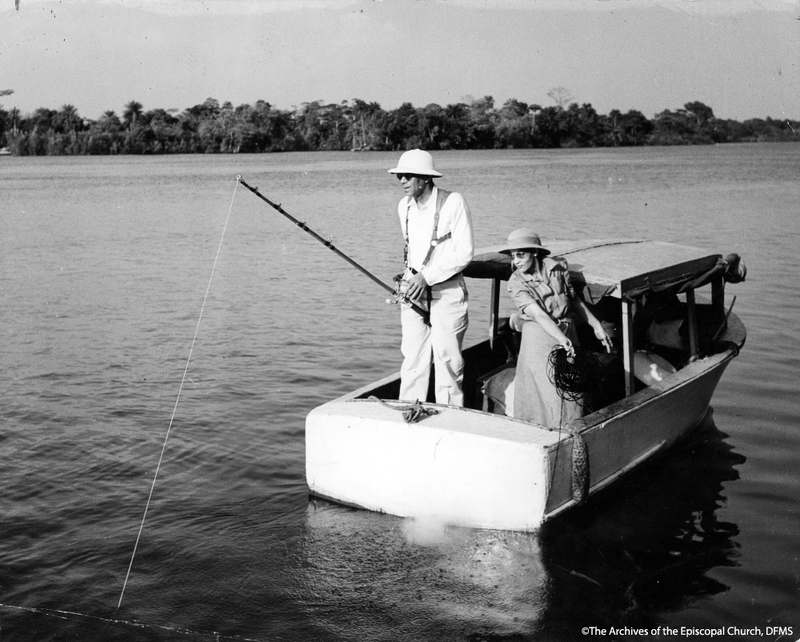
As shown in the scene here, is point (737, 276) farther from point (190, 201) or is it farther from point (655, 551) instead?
point (190, 201)

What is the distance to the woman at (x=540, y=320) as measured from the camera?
22.9ft

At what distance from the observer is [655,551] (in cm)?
677

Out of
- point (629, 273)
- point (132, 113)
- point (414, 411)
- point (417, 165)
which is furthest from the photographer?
point (132, 113)

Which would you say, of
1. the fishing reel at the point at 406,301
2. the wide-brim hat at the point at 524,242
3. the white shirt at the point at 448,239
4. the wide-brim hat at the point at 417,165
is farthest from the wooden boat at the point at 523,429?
the wide-brim hat at the point at 417,165

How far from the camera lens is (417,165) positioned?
686 cm

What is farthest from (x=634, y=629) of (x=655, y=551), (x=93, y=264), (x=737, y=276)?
(x=93, y=264)

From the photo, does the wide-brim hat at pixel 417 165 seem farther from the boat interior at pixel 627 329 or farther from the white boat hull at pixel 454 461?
the white boat hull at pixel 454 461

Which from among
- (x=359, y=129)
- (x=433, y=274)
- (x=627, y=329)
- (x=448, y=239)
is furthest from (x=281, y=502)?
(x=359, y=129)

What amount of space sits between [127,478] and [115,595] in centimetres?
229

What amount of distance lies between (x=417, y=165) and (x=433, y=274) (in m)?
0.79

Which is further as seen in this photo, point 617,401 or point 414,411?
point 617,401

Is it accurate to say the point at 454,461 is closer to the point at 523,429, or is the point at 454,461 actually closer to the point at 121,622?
the point at 523,429

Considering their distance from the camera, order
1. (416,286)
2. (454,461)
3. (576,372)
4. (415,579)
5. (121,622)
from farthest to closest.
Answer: (416,286) < (576,372) < (454,461) < (415,579) < (121,622)

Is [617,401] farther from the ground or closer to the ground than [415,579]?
farther from the ground
